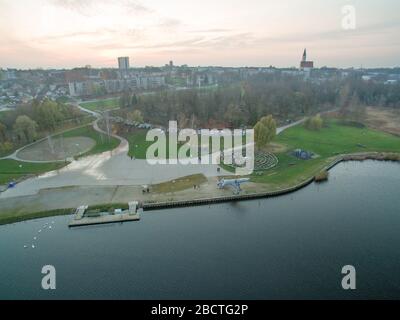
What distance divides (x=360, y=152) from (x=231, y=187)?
93.6ft

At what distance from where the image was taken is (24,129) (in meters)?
60.0

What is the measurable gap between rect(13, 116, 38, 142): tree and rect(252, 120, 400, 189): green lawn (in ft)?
146

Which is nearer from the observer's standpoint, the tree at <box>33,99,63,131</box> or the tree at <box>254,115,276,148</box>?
the tree at <box>254,115,276,148</box>

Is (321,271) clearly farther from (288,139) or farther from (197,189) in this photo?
(288,139)

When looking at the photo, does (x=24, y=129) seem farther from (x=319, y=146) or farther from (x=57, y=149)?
(x=319, y=146)

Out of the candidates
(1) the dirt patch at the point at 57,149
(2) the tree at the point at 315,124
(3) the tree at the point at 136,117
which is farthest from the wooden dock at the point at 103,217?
(2) the tree at the point at 315,124

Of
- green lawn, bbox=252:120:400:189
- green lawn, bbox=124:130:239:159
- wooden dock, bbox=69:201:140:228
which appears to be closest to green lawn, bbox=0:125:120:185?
green lawn, bbox=124:130:239:159

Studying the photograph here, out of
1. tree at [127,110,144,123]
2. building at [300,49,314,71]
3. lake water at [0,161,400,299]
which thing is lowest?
lake water at [0,161,400,299]

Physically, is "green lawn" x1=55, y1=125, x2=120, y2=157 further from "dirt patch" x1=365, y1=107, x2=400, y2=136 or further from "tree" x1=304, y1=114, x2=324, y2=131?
"dirt patch" x1=365, y1=107, x2=400, y2=136

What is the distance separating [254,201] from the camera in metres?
37.6

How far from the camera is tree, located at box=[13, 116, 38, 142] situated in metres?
59.5

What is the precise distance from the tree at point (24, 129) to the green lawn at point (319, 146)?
4460cm

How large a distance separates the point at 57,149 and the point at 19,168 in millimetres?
10086
